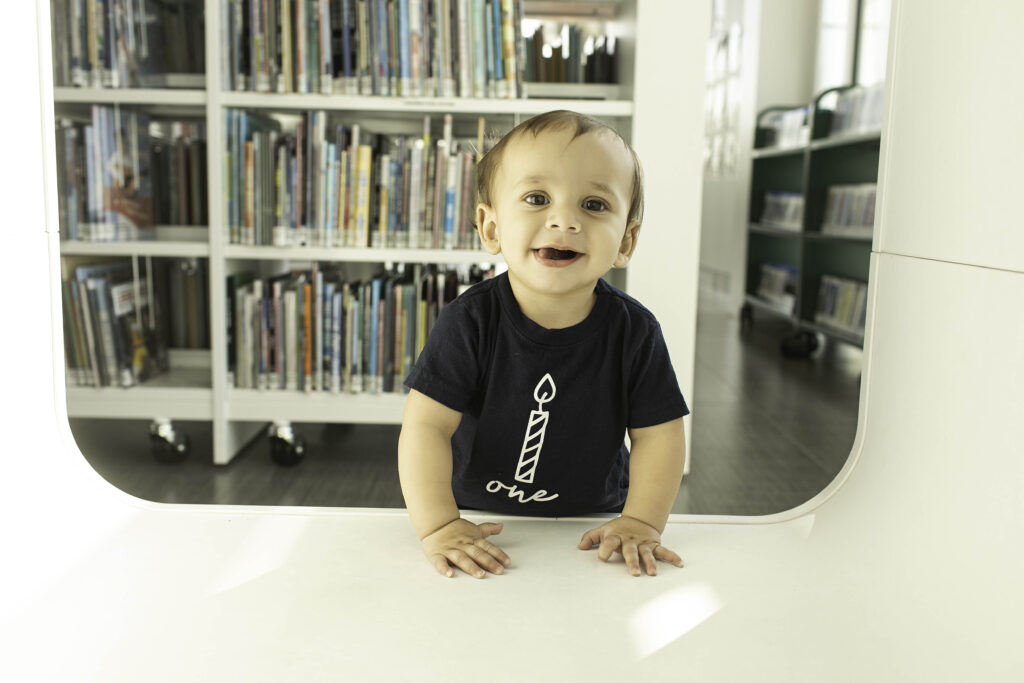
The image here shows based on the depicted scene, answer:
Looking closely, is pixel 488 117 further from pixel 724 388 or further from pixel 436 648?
pixel 436 648

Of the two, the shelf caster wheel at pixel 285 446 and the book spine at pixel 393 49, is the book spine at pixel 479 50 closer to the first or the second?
the book spine at pixel 393 49

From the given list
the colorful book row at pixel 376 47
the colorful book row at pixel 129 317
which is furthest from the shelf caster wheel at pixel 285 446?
the colorful book row at pixel 376 47

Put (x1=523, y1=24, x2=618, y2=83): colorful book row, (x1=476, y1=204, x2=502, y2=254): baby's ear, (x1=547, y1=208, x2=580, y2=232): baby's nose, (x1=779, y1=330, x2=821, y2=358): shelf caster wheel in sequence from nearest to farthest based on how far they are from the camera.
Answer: (x1=547, y1=208, x2=580, y2=232): baby's nose → (x1=476, y1=204, x2=502, y2=254): baby's ear → (x1=523, y1=24, x2=618, y2=83): colorful book row → (x1=779, y1=330, x2=821, y2=358): shelf caster wheel

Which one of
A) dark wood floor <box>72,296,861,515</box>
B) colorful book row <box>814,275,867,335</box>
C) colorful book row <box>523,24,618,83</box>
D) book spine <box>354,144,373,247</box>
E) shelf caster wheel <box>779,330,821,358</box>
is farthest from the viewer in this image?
shelf caster wheel <box>779,330,821,358</box>

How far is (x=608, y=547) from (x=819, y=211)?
183 inches

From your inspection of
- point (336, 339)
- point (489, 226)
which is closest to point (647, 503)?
point (489, 226)

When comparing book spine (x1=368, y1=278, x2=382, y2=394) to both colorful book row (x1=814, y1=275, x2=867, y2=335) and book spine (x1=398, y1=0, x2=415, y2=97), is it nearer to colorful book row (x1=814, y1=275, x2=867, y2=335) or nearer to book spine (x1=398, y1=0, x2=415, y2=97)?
book spine (x1=398, y1=0, x2=415, y2=97)

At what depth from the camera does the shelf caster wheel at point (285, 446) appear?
95.3 inches

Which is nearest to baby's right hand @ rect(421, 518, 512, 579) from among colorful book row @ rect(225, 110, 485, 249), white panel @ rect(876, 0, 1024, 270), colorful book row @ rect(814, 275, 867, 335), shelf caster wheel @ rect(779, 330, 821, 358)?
white panel @ rect(876, 0, 1024, 270)

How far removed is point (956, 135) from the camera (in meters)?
0.56

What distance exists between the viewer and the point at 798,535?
653 millimetres

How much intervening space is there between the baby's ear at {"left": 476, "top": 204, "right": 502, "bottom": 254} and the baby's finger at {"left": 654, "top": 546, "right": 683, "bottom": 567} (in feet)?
1.21

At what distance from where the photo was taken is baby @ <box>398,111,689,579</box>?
0.80 meters

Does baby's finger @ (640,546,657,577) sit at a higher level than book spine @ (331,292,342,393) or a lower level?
higher
